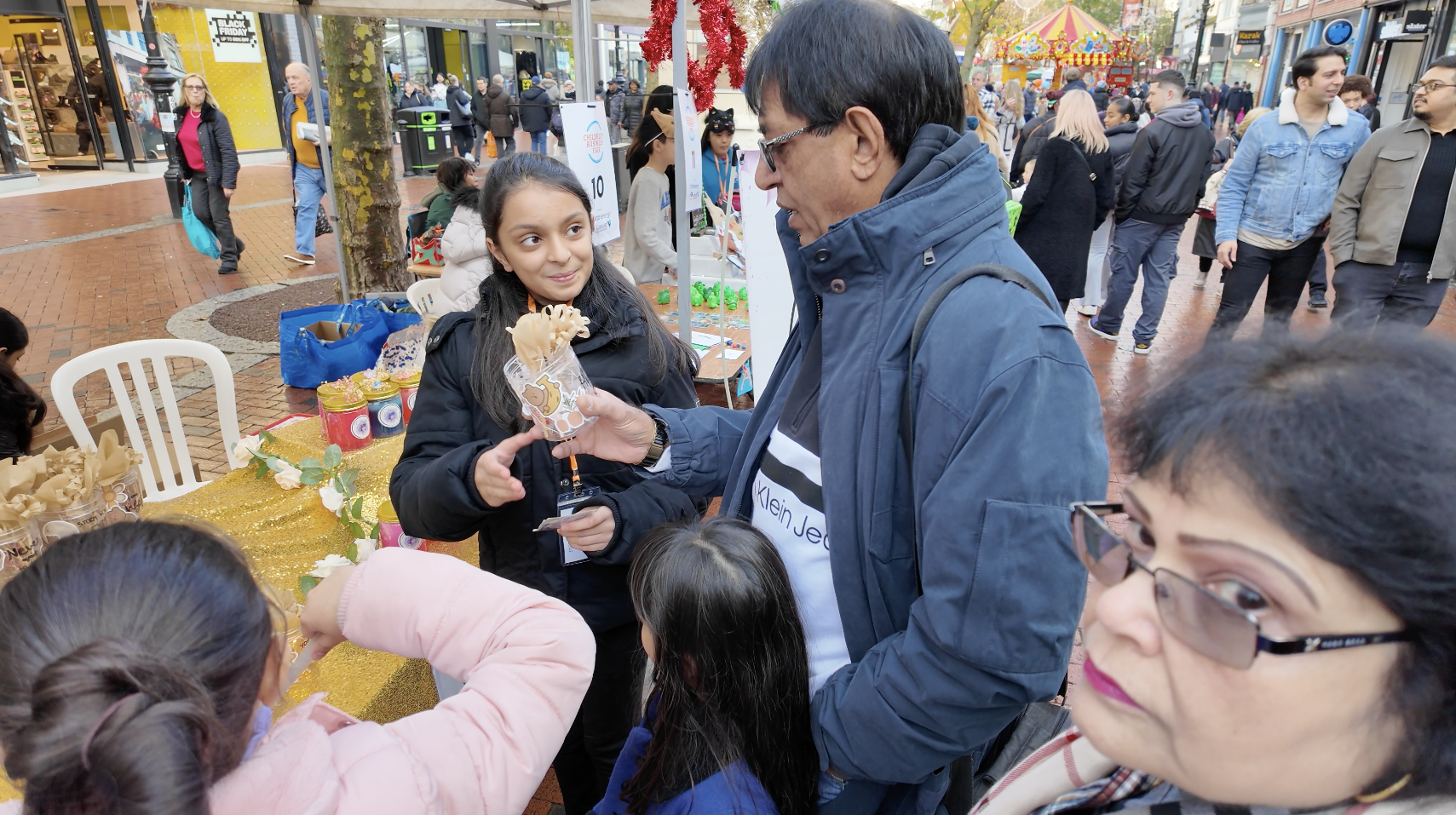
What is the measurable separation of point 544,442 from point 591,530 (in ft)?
0.84

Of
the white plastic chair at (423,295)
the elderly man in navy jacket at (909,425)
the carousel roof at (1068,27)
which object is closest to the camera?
the elderly man in navy jacket at (909,425)

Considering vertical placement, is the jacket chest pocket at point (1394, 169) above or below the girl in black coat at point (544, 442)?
above

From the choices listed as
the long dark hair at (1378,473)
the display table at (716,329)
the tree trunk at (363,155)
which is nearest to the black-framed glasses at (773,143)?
the long dark hair at (1378,473)

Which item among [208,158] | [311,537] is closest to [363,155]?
[208,158]

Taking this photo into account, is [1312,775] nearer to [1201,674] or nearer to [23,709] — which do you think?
[1201,674]

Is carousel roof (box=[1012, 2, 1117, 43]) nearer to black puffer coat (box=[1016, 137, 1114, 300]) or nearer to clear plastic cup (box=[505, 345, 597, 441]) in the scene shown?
black puffer coat (box=[1016, 137, 1114, 300])

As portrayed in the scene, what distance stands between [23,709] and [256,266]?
9731 mm

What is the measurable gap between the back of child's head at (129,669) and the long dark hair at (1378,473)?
100 centimetres

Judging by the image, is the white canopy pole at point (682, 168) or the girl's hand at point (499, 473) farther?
the white canopy pole at point (682, 168)

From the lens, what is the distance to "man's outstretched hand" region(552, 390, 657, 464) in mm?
1706

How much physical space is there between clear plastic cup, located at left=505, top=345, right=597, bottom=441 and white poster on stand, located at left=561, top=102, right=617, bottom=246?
1.96m

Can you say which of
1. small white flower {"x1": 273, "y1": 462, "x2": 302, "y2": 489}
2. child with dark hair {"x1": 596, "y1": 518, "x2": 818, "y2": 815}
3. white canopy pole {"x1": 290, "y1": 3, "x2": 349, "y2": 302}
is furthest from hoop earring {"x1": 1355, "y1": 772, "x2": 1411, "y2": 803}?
white canopy pole {"x1": 290, "y1": 3, "x2": 349, "y2": 302}

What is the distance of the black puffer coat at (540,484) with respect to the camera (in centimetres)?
184

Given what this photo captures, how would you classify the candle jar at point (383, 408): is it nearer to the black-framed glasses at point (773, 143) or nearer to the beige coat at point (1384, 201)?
the black-framed glasses at point (773, 143)
